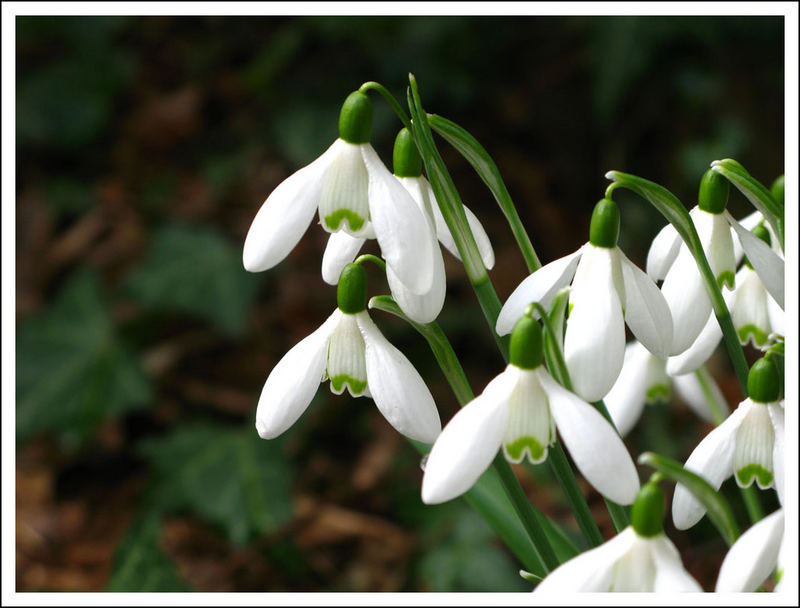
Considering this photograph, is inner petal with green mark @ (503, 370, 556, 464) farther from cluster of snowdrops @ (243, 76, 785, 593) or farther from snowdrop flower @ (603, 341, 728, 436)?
snowdrop flower @ (603, 341, 728, 436)

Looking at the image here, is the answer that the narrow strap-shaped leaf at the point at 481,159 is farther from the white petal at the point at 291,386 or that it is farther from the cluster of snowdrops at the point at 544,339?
the white petal at the point at 291,386

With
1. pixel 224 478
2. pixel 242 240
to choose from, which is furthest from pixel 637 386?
pixel 242 240

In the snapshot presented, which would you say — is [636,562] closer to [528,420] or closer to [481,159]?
[528,420]

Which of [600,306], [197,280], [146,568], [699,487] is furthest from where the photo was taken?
[197,280]

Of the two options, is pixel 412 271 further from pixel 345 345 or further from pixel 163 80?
pixel 163 80

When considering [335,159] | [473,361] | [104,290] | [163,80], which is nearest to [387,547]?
[473,361]

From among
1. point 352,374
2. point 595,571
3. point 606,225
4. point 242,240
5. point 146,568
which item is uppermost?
point 242,240
